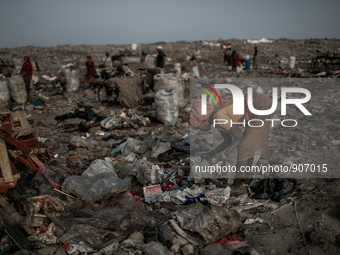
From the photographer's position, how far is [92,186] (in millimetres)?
2984

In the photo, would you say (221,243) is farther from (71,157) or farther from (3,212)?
(71,157)

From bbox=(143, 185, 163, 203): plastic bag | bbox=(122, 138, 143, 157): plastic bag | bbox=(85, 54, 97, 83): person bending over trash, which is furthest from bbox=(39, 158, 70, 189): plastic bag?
bbox=(85, 54, 97, 83): person bending over trash

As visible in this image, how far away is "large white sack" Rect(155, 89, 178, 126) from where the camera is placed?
5.86 m

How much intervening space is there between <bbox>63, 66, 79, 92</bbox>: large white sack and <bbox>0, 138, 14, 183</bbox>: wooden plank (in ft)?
24.5

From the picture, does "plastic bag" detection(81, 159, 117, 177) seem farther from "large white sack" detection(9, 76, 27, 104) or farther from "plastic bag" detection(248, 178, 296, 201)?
"large white sack" detection(9, 76, 27, 104)

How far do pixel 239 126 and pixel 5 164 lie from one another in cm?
267

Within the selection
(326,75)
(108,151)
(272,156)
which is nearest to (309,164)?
(272,156)

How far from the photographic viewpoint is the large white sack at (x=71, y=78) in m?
9.78

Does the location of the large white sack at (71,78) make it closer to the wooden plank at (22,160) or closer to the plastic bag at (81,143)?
the plastic bag at (81,143)

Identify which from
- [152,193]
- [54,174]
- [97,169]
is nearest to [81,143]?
[97,169]

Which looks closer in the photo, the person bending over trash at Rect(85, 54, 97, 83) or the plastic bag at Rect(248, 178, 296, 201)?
the plastic bag at Rect(248, 178, 296, 201)

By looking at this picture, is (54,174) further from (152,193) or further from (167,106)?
(167,106)

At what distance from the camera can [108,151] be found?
4527mm

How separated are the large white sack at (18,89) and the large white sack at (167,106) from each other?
16.2ft
